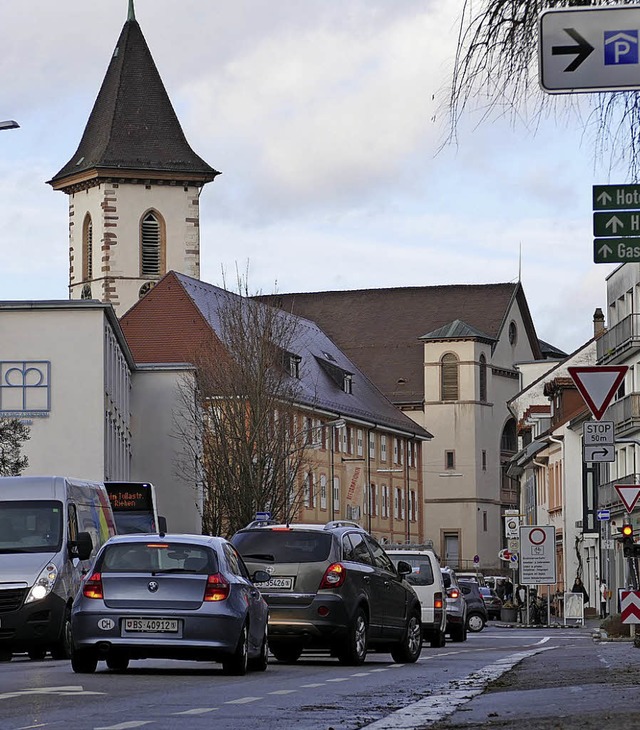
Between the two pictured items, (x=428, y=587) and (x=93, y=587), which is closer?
(x=93, y=587)

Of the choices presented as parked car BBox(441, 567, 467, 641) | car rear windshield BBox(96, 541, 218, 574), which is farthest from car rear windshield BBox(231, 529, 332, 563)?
parked car BBox(441, 567, 467, 641)

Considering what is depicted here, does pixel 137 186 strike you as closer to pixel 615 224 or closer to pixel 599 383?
pixel 599 383

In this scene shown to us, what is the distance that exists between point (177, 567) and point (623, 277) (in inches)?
2148

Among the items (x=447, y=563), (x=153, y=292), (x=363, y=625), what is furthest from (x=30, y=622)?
(x=447, y=563)

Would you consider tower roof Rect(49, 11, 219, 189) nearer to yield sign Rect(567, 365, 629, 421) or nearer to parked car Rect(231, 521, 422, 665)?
yield sign Rect(567, 365, 629, 421)

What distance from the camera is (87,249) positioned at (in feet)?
352

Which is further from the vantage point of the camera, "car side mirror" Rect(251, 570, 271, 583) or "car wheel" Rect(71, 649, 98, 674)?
"car side mirror" Rect(251, 570, 271, 583)

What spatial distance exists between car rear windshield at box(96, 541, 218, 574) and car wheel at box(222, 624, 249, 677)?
717mm

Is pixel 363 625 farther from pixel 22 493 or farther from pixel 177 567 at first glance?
pixel 22 493

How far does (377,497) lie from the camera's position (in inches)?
4414

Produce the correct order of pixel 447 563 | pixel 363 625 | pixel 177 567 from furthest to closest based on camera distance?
pixel 447 563 < pixel 363 625 < pixel 177 567

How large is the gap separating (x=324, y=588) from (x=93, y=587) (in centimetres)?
344

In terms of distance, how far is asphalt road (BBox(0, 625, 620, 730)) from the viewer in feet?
40.1

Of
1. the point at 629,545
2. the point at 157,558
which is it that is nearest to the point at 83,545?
the point at 157,558
